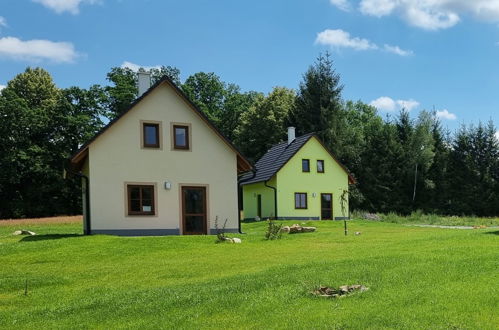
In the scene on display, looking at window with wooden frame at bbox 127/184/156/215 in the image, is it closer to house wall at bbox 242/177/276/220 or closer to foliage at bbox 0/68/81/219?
house wall at bbox 242/177/276/220

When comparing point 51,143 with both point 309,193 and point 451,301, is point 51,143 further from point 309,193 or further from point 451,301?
point 451,301

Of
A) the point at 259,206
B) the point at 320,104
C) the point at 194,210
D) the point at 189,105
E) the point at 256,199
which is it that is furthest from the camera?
the point at 320,104

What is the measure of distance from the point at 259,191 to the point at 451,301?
31740 millimetres

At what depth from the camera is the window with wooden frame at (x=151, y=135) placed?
22.3 meters

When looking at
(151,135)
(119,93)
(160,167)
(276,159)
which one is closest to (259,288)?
(160,167)

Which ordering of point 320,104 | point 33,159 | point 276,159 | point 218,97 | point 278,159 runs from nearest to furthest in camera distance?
1. point 278,159
2. point 276,159
3. point 33,159
4. point 320,104
5. point 218,97

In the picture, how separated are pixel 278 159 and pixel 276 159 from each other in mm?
425


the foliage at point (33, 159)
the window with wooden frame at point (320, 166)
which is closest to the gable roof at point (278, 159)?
the window with wooden frame at point (320, 166)

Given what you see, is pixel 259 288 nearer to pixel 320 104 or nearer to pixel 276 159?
pixel 276 159

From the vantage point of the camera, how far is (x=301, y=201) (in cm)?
3597

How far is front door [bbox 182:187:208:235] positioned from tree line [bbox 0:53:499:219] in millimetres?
27473

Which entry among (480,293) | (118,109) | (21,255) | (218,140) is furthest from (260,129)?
(480,293)

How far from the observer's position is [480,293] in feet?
22.1

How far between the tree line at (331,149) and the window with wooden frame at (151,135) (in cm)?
2920
